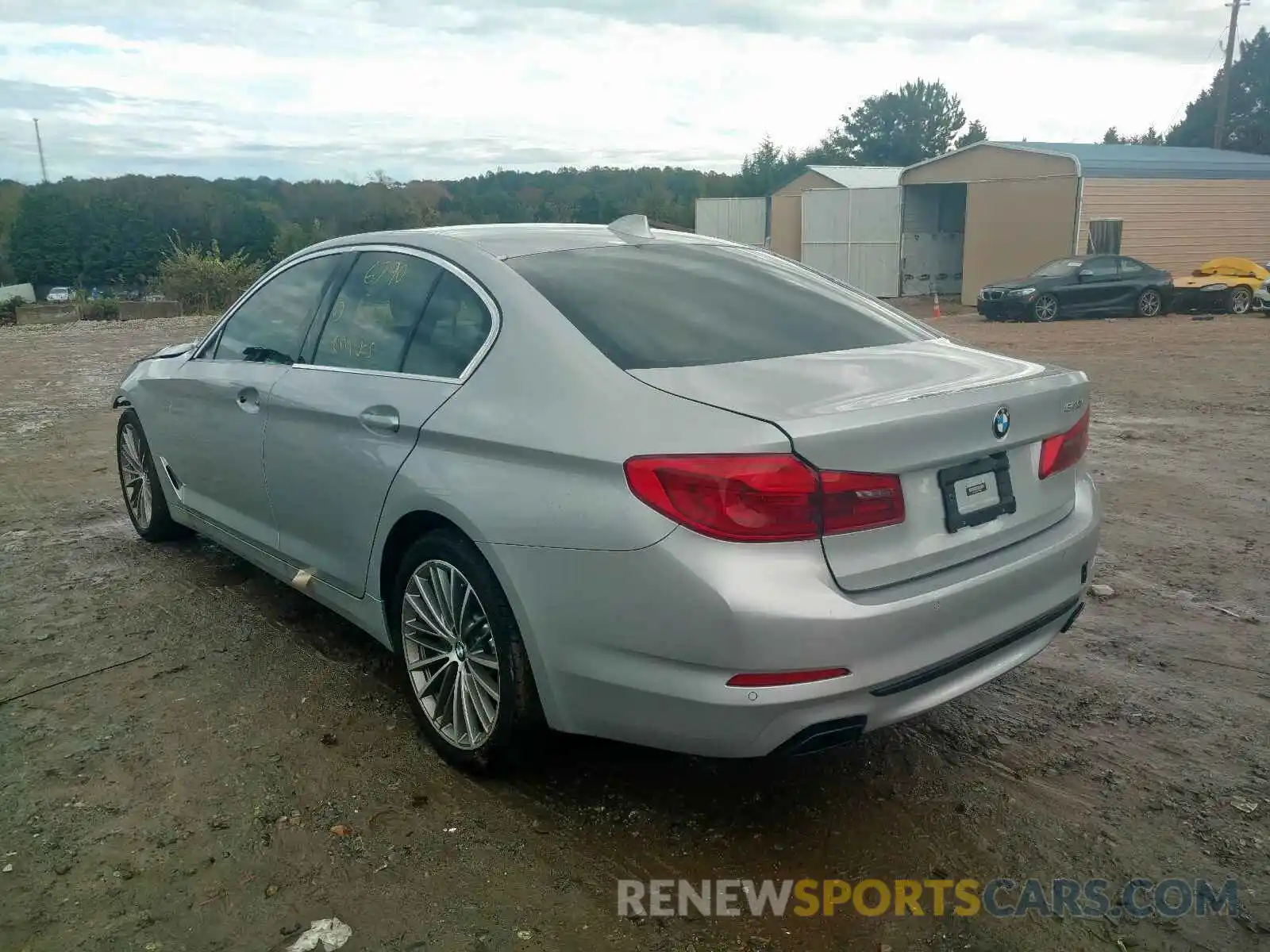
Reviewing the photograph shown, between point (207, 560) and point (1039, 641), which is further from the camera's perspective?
point (207, 560)

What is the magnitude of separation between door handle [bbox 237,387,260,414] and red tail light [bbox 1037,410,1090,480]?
2.92 meters

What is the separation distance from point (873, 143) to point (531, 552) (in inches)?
3205

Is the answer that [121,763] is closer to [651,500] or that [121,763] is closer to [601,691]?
[601,691]

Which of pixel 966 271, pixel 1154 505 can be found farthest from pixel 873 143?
pixel 1154 505

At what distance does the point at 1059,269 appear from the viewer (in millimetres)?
22375

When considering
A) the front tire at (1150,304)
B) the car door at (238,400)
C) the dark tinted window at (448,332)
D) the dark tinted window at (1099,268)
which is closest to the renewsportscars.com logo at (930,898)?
the dark tinted window at (448,332)

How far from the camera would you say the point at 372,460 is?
3.42 meters

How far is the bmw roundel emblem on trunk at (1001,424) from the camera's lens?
282cm

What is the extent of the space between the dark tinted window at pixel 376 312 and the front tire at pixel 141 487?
2.03 metres

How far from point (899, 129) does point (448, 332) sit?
265ft

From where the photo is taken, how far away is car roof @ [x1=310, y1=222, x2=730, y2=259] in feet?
11.9

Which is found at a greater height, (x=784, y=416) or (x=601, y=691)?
(x=784, y=416)

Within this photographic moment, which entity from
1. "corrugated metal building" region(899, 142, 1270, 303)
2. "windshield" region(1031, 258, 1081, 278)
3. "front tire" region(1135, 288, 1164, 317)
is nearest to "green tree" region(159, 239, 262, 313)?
"corrugated metal building" region(899, 142, 1270, 303)

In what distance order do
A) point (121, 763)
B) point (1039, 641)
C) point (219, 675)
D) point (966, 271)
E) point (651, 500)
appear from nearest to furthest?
point (651, 500) → point (1039, 641) → point (121, 763) → point (219, 675) → point (966, 271)
